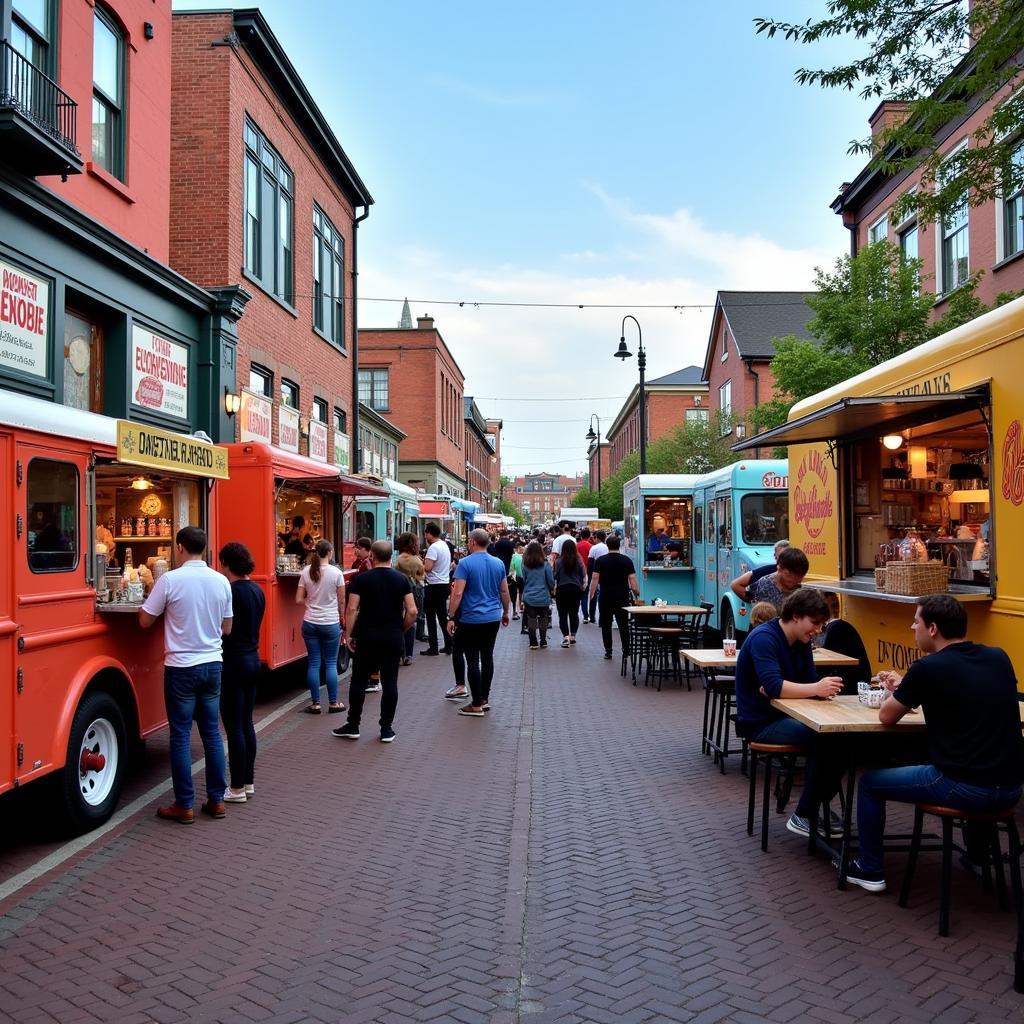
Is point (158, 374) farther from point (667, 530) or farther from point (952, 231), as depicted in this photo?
point (952, 231)

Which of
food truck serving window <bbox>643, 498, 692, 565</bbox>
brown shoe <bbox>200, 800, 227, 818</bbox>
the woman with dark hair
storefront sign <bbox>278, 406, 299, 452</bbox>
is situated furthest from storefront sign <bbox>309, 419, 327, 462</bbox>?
brown shoe <bbox>200, 800, 227, 818</bbox>

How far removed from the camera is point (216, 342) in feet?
52.4

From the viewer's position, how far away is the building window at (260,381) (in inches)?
712

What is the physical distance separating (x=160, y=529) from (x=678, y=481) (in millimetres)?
12332

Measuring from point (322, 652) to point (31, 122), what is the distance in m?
6.07

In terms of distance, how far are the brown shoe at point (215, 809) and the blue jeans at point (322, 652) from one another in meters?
3.70

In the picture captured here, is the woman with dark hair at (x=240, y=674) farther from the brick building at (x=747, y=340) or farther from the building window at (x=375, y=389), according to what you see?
the building window at (x=375, y=389)

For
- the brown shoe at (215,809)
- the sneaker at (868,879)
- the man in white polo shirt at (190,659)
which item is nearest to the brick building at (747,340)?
the man in white polo shirt at (190,659)

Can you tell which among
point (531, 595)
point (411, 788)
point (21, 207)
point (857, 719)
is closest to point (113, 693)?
point (411, 788)

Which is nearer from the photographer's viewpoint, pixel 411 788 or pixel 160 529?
pixel 411 788

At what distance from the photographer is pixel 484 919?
488cm

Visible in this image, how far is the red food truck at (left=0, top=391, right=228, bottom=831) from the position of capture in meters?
5.56

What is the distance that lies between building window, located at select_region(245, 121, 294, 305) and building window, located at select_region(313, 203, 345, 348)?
2015 millimetres

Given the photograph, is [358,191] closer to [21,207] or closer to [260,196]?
[260,196]
